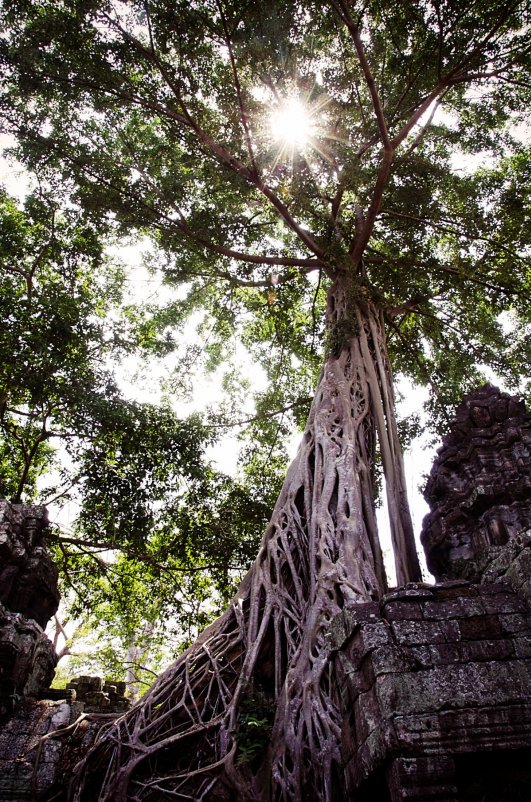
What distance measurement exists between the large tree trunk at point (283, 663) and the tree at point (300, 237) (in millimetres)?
16

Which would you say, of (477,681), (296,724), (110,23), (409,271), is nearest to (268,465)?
(409,271)

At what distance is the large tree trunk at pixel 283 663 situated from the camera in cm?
354

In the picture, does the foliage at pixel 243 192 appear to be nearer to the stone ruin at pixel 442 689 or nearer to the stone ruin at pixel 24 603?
the stone ruin at pixel 24 603

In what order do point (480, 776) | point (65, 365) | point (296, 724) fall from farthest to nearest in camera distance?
point (65, 365) < point (296, 724) < point (480, 776)

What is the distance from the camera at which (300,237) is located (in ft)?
21.9

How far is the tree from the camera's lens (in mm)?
3922

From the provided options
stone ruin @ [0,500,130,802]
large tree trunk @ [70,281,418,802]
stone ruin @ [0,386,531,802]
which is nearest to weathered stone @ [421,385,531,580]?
stone ruin @ [0,386,531,802]

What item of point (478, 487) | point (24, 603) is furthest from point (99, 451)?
point (478, 487)

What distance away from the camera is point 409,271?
7203 millimetres

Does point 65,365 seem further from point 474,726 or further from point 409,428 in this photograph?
point 474,726

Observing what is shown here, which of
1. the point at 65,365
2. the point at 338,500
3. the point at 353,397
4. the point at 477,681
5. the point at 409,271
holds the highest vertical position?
the point at 409,271

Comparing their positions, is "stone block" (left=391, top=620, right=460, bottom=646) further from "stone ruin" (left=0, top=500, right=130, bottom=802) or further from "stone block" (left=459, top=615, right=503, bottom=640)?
"stone ruin" (left=0, top=500, right=130, bottom=802)

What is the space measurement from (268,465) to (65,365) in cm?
303

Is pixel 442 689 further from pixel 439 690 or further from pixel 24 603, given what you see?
pixel 24 603
